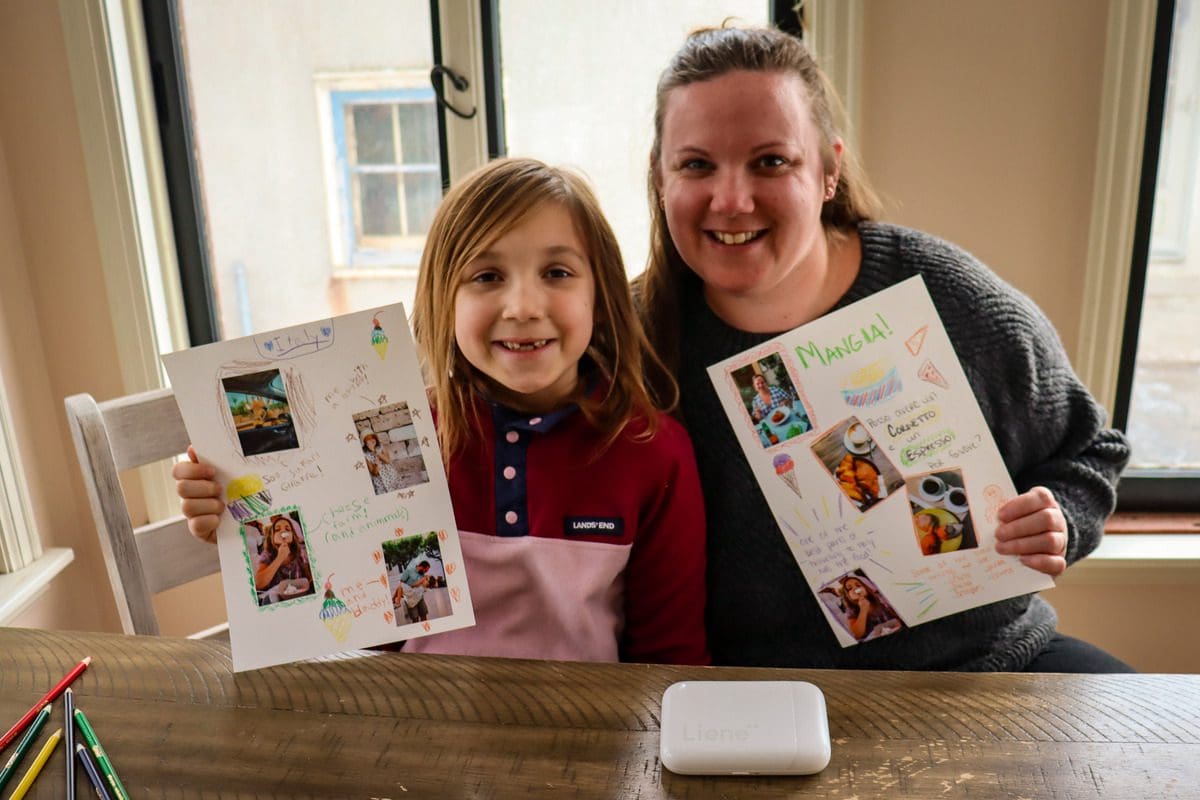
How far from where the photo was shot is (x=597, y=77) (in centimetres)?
181

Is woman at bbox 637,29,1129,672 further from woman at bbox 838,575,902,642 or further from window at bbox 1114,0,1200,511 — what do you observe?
window at bbox 1114,0,1200,511

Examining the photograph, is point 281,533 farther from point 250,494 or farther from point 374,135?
point 374,135

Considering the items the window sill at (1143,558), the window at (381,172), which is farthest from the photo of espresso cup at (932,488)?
the window at (381,172)

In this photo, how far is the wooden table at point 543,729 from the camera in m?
0.73

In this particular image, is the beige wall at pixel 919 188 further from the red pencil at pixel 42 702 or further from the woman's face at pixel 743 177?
the red pencil at pixel 42 702

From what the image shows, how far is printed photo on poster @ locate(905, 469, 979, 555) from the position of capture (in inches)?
38.5

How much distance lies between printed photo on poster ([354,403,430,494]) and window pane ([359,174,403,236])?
119 centimetres

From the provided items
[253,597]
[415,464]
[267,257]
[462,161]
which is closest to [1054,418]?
[415,464]

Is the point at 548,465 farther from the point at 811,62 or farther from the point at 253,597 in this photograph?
the point at 811,62

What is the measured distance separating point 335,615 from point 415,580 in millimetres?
85

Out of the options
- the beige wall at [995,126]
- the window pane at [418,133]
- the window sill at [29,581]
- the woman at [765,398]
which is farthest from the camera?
the window pane at [418,133]

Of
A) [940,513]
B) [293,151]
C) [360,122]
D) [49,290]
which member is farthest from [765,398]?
[49,290]

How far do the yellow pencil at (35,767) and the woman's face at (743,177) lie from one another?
0.86 metres

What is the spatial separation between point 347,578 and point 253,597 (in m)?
0.09
